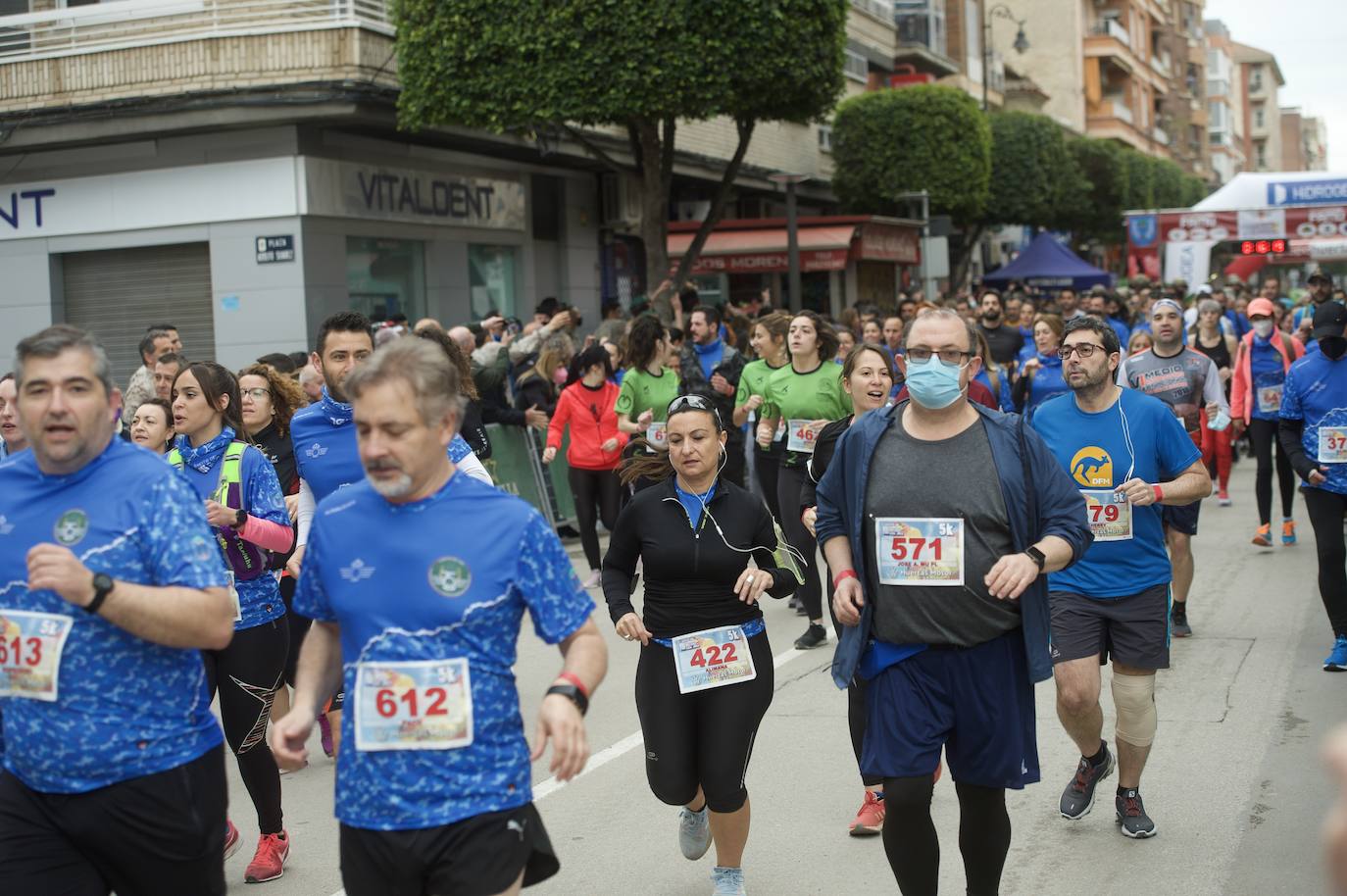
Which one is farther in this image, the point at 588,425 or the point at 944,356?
the point at 588,425

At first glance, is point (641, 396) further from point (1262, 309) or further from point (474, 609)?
point (474, 609)

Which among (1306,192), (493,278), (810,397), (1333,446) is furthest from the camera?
(1306,192)

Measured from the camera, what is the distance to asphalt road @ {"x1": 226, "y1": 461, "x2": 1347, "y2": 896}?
5.61 metres

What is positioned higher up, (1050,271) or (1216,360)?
(1050,271)

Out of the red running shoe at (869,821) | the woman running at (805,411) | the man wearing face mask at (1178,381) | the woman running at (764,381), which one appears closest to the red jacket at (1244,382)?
the man wearing face mask at (1178,381)

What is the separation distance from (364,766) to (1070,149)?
49376 millimetres

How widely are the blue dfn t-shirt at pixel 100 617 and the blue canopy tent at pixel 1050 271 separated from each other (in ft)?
123

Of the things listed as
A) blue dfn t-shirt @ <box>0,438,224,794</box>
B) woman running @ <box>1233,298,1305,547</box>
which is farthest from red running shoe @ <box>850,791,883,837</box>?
woman running @ <box>1233,298,1305,547</box>

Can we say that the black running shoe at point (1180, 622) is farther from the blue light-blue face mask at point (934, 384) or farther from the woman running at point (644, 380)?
the blue light-blue face mask at point (934, 384)

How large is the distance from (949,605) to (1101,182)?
4976cm

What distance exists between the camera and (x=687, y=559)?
215 inches

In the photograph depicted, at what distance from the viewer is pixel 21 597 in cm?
351

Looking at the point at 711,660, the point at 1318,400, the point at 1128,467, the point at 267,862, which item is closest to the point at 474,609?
the point at 711,660

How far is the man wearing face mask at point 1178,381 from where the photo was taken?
9.60 m
